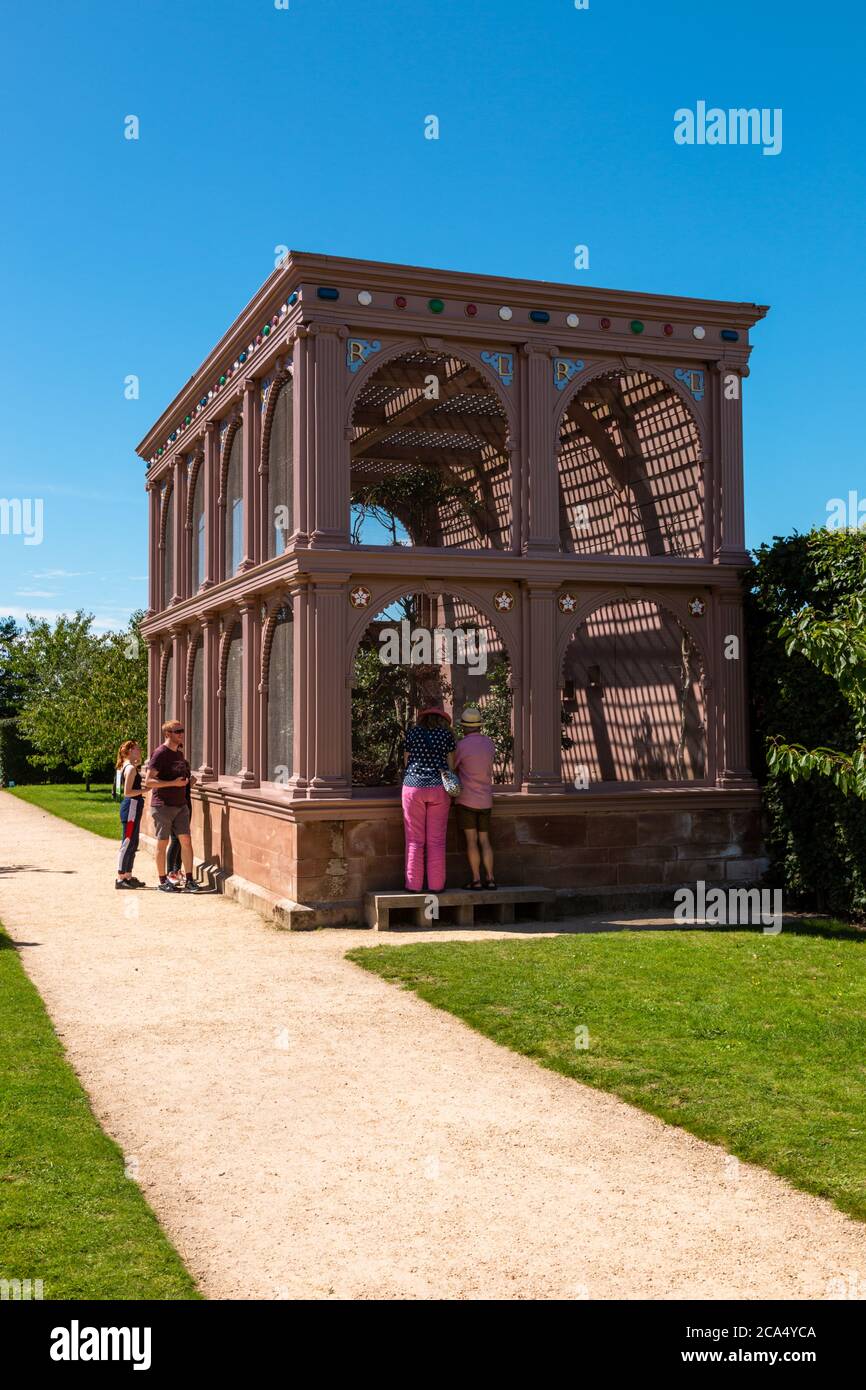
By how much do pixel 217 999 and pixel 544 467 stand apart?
6450mm

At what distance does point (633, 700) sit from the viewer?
15.2m

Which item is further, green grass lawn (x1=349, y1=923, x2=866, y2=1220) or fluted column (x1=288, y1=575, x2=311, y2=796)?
fluted column (x1=288, y1=575, x2=311, y2=796)

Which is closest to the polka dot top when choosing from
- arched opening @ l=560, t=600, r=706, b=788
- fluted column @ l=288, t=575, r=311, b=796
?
fluted column @ l=288, t=575, r=311, b=796

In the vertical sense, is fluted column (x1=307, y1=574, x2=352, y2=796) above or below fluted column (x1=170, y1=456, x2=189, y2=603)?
below

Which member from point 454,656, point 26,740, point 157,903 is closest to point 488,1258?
point 157,903

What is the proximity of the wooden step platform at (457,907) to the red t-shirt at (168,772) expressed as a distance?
336 centimetres

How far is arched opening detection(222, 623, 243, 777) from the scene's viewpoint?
47.9 feet

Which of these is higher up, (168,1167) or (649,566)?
(649,566)

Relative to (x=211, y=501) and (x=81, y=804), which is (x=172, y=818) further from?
(x=81, y=804)

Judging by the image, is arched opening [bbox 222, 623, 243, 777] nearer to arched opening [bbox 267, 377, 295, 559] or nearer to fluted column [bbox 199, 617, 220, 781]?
fluted column [bbox 199, 617, 220, 781]

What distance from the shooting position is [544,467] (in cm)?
1235

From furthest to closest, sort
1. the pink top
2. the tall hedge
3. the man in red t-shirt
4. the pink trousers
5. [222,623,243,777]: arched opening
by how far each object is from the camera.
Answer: [222,623,243,777]: arched opening → the man in red t-shirt → the pink top → the tall hedge → the pink trousers

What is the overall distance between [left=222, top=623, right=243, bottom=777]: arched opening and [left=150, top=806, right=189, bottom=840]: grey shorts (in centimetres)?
97
